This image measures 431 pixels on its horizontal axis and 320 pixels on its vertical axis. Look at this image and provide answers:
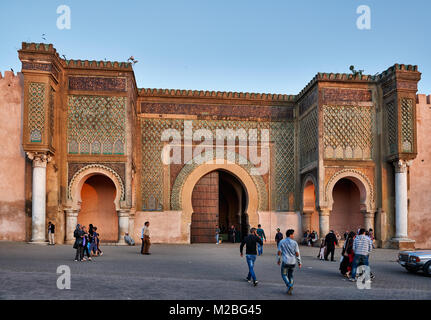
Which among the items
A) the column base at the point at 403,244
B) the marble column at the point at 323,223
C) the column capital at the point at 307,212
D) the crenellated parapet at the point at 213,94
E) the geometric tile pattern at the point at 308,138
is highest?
the crenellated parapet at the point at 213,94

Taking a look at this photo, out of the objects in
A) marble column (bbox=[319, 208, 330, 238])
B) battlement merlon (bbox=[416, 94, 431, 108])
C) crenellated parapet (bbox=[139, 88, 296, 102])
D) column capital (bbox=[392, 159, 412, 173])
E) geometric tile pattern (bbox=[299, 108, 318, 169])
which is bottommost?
marble column (bbox=[319, 208, 330, 238])

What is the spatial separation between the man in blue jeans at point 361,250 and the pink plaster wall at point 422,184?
9819 millimetres

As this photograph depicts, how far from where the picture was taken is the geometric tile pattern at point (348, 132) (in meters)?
16.8

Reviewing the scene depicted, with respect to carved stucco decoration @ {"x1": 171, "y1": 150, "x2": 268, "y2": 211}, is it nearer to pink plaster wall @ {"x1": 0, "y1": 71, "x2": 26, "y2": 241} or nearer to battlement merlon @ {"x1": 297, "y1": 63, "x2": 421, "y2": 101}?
battlement merlon @ {"x1": 297, "y1": 63, "x2": 421, "y2": 101}

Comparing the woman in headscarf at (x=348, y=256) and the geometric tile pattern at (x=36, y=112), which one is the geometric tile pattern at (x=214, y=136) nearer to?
the geometric tile pattern at (x=36, y=112)

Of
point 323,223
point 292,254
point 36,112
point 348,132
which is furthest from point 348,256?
point 36,112

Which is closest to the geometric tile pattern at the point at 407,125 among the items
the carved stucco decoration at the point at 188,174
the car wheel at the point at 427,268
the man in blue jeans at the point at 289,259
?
the carved stucco decoration at the point at 188,174

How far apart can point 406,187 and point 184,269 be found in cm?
1015

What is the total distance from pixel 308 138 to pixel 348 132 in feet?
5.06

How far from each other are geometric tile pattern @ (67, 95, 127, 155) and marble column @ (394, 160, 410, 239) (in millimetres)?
9613

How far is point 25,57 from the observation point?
46.9 ft

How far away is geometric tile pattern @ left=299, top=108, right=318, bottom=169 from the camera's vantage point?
1705cm
